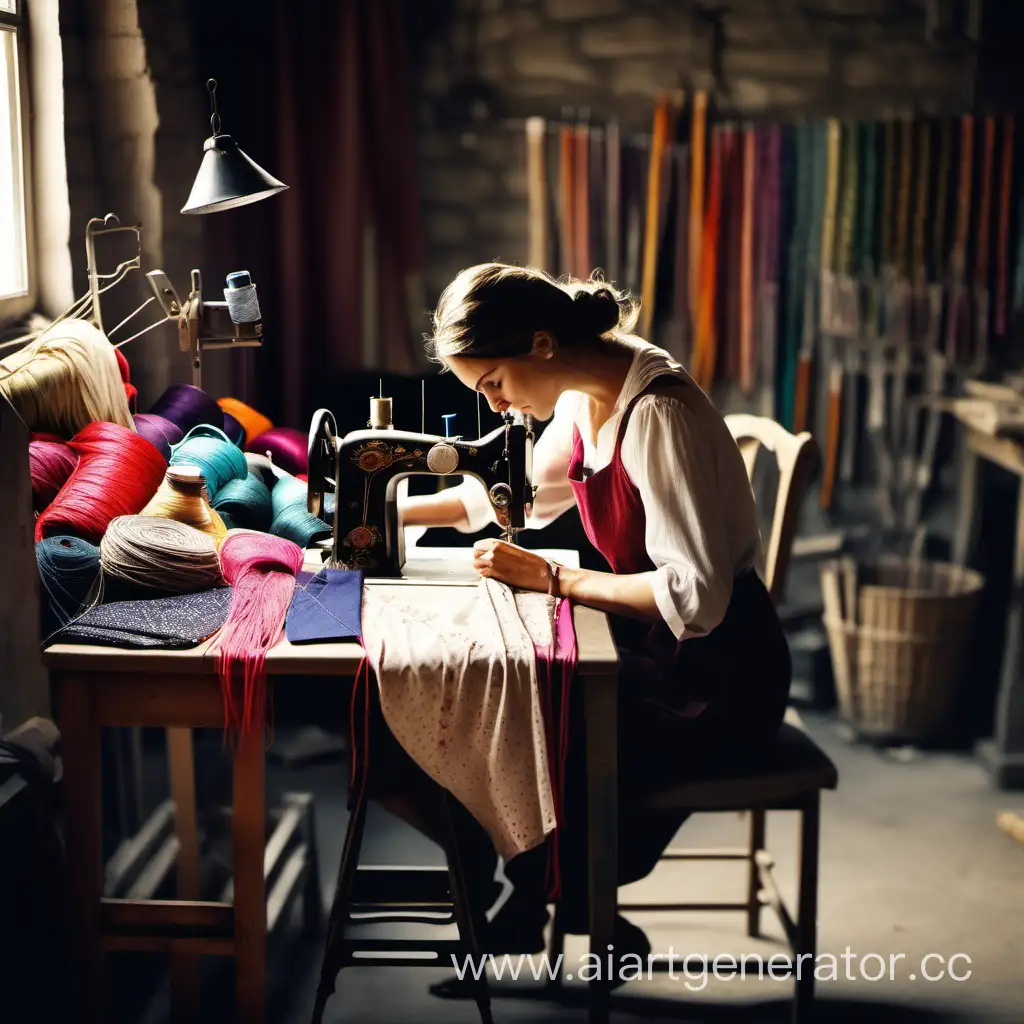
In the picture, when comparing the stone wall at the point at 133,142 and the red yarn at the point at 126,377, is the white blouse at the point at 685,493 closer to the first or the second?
the red yarn at the point at 126,377

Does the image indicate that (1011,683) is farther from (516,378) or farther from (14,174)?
(14,174)

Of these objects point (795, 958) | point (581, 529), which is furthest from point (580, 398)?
point (795, 958)

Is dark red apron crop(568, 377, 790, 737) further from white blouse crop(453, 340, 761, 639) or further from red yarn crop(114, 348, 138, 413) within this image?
red yarn crop(114, 348, 138, 413)

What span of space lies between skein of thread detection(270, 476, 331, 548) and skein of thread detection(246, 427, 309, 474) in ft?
1.40

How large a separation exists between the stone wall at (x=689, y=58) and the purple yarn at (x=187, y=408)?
170cm

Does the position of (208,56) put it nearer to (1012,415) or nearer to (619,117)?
(619,117)

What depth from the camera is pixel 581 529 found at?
3.37 m

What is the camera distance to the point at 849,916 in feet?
10.1

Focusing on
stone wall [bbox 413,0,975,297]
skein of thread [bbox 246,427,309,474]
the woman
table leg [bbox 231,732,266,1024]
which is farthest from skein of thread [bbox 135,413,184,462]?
stone wall [bbox 413,0,975,297]

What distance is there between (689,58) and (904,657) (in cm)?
198

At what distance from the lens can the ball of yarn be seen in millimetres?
2420

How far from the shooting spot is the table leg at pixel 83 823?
2.03 meters

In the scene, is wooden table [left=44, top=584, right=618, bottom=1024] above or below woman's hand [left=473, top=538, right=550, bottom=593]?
below

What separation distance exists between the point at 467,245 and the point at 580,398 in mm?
2061
